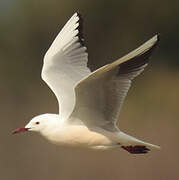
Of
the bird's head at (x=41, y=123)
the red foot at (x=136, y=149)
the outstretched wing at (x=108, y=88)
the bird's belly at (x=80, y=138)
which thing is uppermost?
the outstretched wing at (x=108, y=88)

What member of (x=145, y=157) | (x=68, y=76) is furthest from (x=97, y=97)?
(x=145, y=157)

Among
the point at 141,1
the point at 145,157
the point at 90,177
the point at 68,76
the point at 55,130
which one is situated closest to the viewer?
the point at 55,130

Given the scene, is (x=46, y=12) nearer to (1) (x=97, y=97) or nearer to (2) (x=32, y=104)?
(2) (x=32, y=104)

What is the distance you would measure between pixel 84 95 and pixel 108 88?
0.17 metres

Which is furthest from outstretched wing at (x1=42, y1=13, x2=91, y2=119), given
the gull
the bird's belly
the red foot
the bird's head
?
the red foot

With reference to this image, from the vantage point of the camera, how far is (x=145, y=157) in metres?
8.70

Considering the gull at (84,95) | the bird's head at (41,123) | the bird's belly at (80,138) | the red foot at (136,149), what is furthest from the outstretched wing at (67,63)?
the red foot at (136,149)

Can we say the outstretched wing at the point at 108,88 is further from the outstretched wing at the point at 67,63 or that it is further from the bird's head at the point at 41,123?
the outstretched wing at the point at 67,63

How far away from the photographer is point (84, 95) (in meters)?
5.58

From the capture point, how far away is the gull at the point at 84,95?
5.42 meters

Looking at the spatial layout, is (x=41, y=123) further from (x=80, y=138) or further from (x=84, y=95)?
(x=84, y=95)

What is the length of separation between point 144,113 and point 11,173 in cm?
342

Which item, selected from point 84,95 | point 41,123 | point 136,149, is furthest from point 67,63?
point 84,95

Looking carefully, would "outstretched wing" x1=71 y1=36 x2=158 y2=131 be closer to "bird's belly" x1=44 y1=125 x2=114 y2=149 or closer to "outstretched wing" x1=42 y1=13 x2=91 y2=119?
"bird's belly" x1=44 y1=125 x2=114 y2=149
